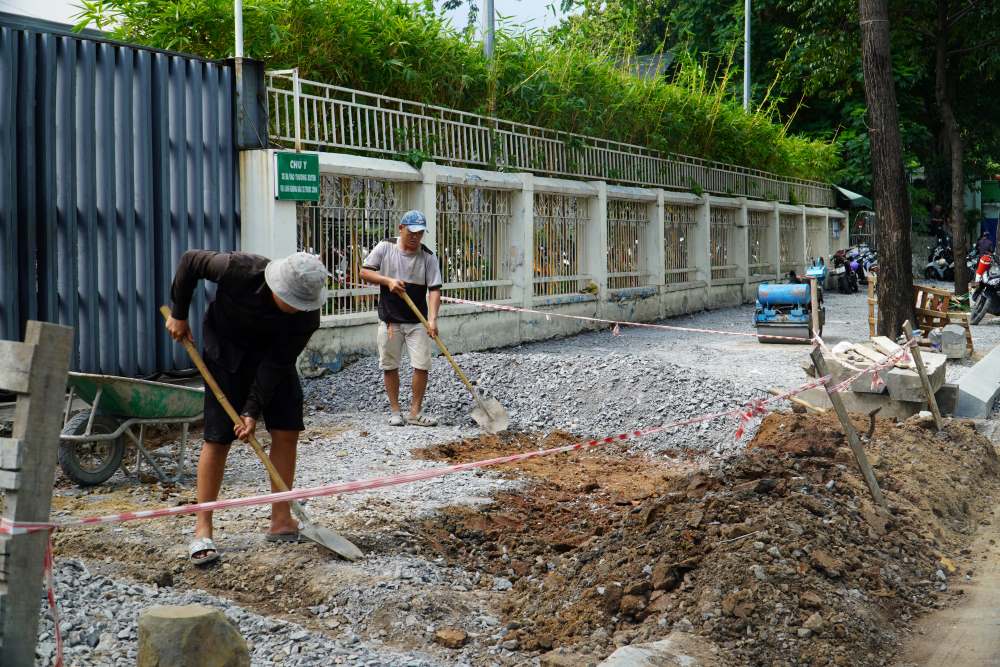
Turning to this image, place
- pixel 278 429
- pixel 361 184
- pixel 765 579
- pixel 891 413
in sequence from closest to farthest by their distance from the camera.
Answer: pixel 765 579
pixel 278 429
pixel 891 413
pixel 361 184

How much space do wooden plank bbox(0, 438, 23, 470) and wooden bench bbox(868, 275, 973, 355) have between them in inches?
457

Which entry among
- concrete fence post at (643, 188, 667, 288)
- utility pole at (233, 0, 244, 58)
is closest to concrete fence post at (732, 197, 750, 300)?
concrete fence post at (643, 188, 667, 288)

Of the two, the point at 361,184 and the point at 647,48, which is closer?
the point at 361,184

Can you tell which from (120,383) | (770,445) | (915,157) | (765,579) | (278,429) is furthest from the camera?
(915,157)

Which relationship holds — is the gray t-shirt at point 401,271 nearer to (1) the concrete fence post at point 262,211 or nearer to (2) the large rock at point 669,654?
(1) the concrete fence post at point 262,211

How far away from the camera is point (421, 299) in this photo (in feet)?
30.2

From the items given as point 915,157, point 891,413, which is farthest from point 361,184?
point 915,157

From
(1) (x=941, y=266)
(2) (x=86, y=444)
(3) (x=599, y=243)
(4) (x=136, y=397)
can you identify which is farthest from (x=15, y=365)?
(1) (x=941, y=266)

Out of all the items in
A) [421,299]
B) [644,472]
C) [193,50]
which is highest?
[193,50]

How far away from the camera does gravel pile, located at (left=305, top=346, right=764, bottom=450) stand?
30.6 feet

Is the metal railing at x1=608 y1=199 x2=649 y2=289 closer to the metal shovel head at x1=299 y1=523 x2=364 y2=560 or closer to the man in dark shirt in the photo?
the man in dark shirt

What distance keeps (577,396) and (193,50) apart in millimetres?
5413

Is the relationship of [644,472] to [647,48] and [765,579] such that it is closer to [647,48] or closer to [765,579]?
[765,579]

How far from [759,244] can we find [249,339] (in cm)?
2190
